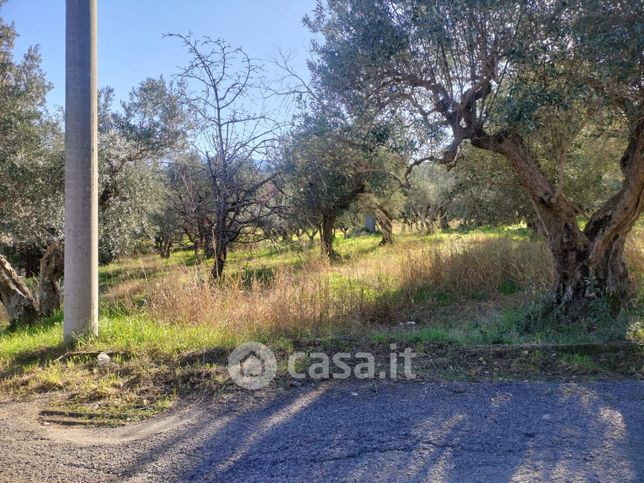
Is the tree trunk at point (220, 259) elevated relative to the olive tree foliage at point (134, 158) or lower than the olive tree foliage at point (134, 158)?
lower

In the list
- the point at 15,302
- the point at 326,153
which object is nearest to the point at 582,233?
the point at 326,153

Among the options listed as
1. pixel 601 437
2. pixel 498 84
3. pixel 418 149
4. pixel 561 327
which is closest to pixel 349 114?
pixel 418 149

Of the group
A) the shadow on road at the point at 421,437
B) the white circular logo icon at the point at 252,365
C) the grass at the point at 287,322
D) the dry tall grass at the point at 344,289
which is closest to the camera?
the shadow on road at the point at 421,437

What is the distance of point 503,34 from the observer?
18.4 ft

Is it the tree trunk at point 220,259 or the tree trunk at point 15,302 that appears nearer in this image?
the tree trunk at point 220,259

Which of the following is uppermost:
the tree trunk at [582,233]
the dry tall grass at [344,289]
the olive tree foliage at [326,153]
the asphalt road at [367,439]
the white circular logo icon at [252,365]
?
the olive tree foliage at [326,153]

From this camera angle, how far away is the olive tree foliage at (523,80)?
5164 millimetres

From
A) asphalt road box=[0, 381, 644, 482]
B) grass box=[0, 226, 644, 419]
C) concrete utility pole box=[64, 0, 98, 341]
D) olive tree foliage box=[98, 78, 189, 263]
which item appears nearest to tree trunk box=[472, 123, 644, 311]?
grass box=[0, 226, 644, 419]

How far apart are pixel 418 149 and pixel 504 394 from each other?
4.17 meters

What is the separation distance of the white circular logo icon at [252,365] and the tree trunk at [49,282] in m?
7.37

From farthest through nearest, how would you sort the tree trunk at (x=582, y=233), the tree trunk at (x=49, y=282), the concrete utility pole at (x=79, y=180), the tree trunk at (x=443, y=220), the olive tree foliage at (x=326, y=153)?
the tree trunk at (x=443, y=220) → the tree trunk at (x=49, y=282) → the olive tree foliage at (x=326, y=153) → the tree trunk at (x=582, y=233) → the concrete utility pole at (x=79, y=180)

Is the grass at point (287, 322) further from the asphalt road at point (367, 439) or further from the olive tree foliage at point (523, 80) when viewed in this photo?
the olive tree foliage at point (523, 80)

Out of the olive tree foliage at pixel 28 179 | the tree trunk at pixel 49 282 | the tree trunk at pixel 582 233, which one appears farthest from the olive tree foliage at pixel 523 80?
the tree trunk at pixel 49 282

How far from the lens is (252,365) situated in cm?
434
